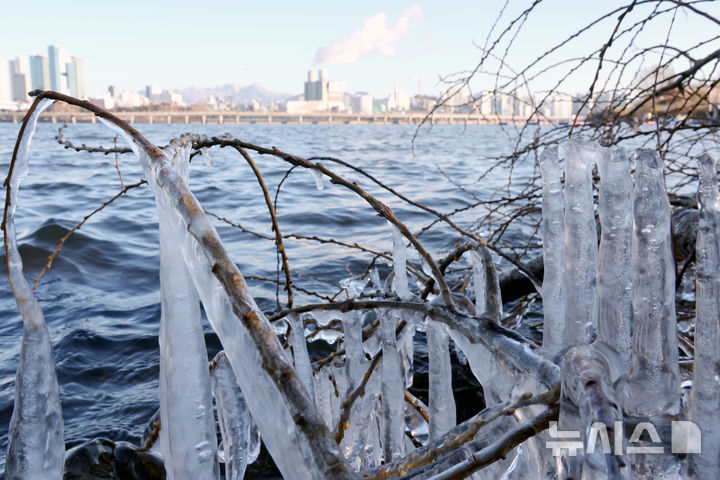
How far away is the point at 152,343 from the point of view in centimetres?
466

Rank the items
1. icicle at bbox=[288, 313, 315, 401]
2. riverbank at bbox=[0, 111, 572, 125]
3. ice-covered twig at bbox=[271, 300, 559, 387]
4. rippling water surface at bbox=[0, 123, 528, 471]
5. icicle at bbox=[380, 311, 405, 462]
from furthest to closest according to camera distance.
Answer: riverbank at bbox=[0, 111, 572, 125] → rippling water surface at bbox=[0, 123, 528, 471] → icicle at bbox=[380, 311, 405, 462] → icicle at bbox=[288, 313, 315, 401] → ice-covered twig at bbox=[271, 300, 559, 387]

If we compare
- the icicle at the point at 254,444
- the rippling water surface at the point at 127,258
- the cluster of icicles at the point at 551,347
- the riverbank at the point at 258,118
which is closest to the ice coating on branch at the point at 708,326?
the cluster of icicles at the point at 551,347

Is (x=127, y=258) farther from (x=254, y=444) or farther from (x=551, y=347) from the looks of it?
(x=551, y=347)

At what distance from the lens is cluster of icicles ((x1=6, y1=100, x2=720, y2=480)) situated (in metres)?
0.67

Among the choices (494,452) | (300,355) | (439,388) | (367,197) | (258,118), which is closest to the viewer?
(494,452)

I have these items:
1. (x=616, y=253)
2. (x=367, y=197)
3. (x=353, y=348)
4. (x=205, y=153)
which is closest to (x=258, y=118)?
(x=205, y=153)

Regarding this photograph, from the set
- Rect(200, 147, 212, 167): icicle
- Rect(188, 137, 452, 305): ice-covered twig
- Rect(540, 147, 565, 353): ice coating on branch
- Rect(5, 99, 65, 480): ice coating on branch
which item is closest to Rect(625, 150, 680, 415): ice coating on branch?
Rect(540, 147, 565, 353): ice coating on branch

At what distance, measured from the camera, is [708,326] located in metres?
0.88

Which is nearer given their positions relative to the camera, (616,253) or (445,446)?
(445,446)

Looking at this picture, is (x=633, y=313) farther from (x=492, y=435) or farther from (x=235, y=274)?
(x=235, y=274)

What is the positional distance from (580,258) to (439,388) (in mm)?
986

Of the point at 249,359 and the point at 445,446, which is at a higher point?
the point at 249,359

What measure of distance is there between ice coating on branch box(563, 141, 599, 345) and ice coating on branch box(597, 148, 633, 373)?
8cm

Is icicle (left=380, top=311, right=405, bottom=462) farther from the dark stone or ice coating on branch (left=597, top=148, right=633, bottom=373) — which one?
the dark stone
